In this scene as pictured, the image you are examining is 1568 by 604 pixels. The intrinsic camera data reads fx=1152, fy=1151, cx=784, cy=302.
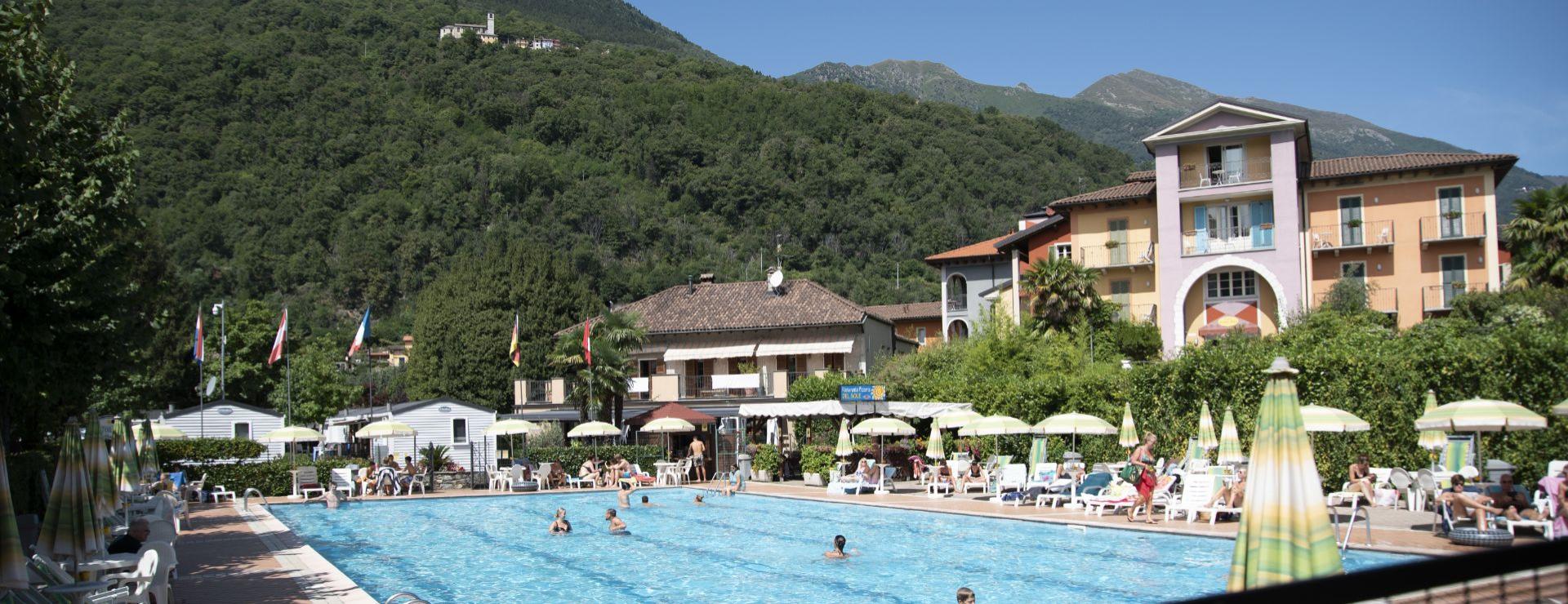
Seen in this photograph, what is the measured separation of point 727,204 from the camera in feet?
340

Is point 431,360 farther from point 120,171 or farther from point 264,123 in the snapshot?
point 264,123

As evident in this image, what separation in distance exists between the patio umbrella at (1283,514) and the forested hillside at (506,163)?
249ft

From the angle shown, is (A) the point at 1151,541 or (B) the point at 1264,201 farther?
(B) the point at 1264,201

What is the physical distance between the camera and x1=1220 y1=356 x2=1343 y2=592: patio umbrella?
7.10m

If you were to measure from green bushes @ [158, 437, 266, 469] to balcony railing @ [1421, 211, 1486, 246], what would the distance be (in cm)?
3722

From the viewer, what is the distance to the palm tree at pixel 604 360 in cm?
3559

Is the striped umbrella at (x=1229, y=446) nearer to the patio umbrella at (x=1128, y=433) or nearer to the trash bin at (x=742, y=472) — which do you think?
the patio umbrella at (x=1128, y=433)

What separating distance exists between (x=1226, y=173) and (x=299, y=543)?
32.3 meters

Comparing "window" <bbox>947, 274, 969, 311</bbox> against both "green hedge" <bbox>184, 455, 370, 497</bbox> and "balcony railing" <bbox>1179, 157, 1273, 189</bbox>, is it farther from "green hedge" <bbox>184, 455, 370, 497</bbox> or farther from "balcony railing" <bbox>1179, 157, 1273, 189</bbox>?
"green hedge" <bbox>184, 455, 370, 497</bbox>

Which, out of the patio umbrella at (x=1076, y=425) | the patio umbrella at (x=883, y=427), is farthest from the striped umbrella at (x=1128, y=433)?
the patio umbrella at (x=883, y=427)

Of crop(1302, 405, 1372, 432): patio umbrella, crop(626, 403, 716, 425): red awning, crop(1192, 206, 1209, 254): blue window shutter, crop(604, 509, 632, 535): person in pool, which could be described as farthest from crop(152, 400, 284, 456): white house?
crop(1302, 405, 1372, 432): patio umbrella

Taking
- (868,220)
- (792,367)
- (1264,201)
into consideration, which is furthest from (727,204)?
(1264,201)

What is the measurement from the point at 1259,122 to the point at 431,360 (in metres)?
44.1

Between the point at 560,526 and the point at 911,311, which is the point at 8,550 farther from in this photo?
the point at 911,311
